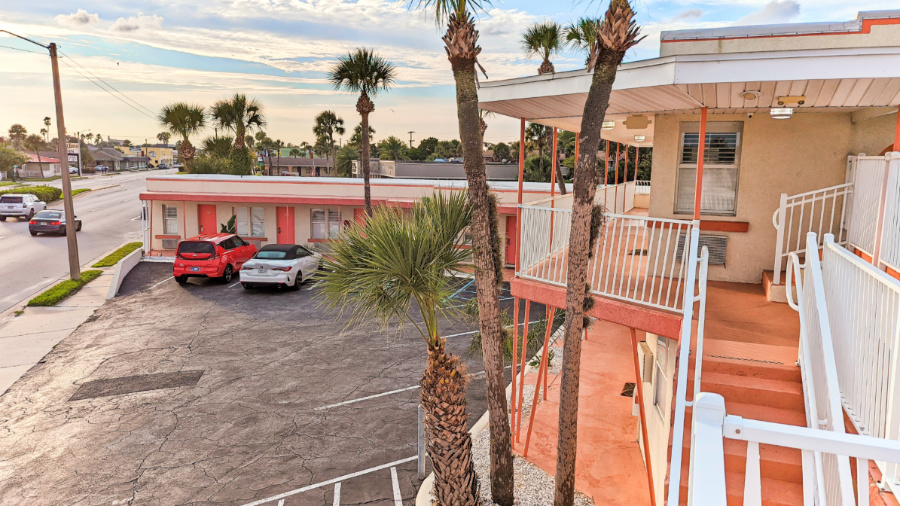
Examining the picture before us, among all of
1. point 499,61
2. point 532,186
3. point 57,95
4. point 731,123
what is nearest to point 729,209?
point 731,123

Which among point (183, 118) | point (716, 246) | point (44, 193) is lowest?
point (44, 193)

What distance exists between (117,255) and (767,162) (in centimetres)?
2735

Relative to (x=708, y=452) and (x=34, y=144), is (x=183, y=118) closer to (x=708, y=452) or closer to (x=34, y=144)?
(x=708, y=452)

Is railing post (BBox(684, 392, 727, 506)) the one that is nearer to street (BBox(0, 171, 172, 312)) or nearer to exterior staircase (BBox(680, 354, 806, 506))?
exterior staircase (BBox(680, 354, 806, 506))

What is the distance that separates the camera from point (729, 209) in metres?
8.62

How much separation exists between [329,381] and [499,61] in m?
8.65

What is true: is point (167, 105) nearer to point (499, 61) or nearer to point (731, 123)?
point (499, 61)

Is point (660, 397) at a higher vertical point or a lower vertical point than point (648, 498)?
higher

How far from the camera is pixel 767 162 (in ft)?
27.1

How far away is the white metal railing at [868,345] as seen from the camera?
3.07 meters

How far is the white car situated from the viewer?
64.1ft

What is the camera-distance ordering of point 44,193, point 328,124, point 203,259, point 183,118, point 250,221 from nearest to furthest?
1. point 203,259
2. point 250,221
3. point 183,118
4. point 44,193
5. point 328,124

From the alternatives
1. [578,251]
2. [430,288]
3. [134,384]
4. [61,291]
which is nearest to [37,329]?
[61,291]

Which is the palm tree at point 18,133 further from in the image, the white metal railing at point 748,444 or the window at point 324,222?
the white metal railing at point 748,444
